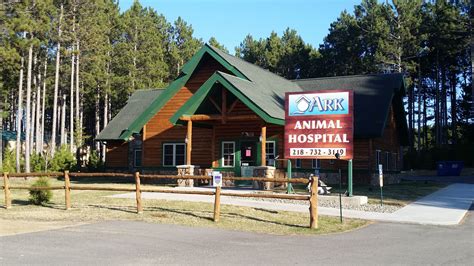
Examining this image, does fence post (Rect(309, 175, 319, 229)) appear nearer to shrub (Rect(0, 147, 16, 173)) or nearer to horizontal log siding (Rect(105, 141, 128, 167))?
horizontal log siding (Rect(105, 141, 128, 167))

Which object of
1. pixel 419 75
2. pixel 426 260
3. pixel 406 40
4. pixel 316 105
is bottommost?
pixel 426 260

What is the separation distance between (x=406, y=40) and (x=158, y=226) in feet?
144

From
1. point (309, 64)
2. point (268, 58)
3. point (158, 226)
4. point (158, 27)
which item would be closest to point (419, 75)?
point (309, 64)

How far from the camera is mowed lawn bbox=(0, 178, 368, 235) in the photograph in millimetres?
11656

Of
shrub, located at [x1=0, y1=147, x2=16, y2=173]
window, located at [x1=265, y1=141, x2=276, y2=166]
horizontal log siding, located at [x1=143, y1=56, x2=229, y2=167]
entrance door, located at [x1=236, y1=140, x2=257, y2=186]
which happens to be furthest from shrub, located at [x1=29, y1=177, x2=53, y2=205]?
shrub, located at [x1=0, y1=147, x2=16, y2=173]

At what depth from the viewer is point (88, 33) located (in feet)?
131

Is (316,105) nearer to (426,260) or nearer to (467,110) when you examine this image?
(426,260)

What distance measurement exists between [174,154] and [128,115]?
23.3 ft

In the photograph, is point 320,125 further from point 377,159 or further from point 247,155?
point 377,159

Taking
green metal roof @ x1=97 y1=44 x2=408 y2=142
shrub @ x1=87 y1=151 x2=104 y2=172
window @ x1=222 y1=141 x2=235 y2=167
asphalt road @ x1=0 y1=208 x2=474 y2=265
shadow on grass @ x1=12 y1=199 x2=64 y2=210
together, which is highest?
green metal roof @ x1=97 y1=44 x2=408 y2=142

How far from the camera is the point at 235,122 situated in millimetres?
24406

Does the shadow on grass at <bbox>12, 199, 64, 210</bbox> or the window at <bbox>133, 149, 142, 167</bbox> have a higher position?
the window at <bbox>133, 149, 142, 167</bbox>

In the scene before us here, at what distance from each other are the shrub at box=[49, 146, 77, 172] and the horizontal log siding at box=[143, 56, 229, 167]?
988 cm

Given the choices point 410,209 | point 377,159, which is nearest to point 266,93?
point 377,159
